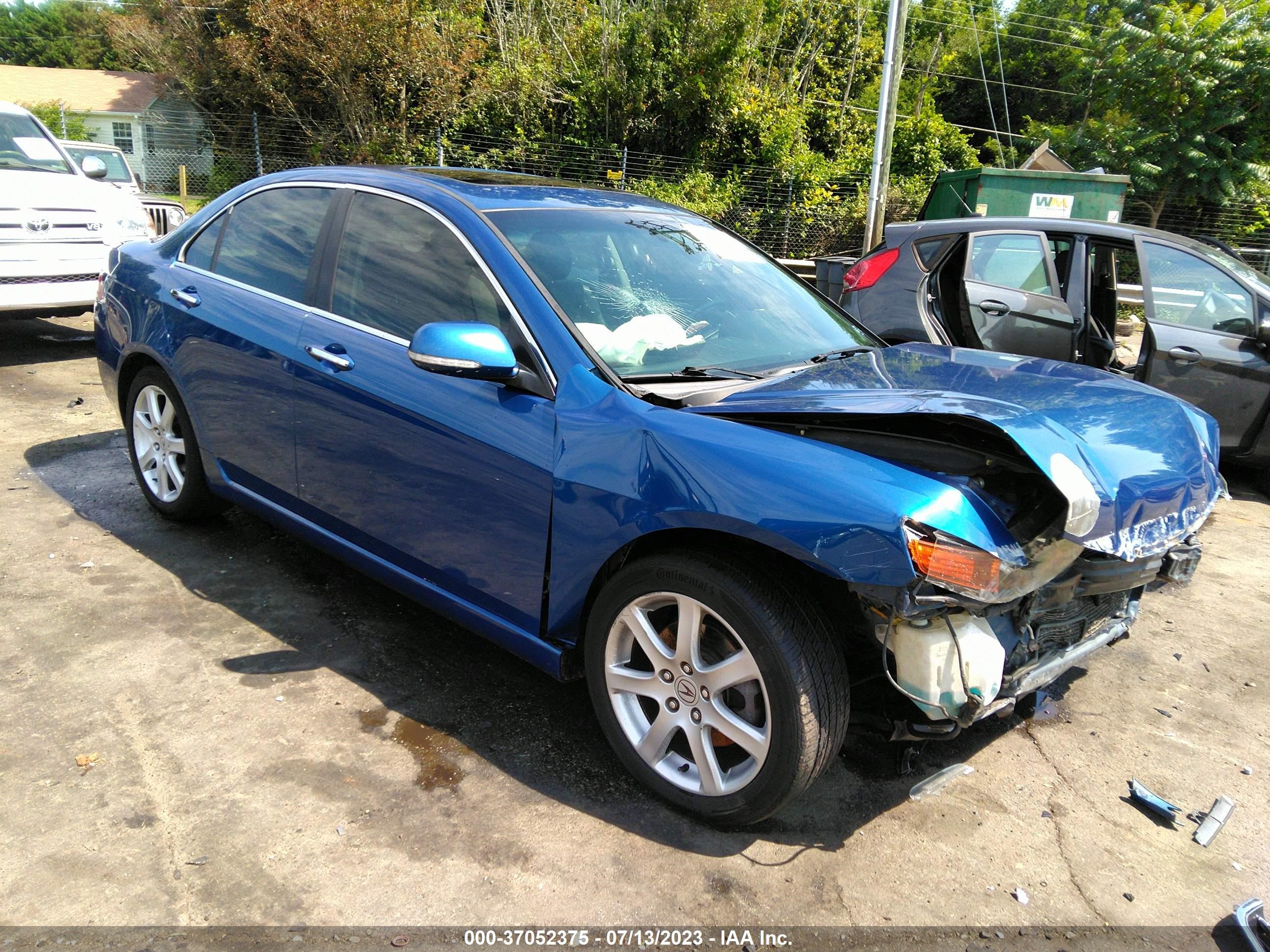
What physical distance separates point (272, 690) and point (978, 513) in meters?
2.40

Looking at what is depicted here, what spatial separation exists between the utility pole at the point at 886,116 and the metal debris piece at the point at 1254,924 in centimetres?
1115

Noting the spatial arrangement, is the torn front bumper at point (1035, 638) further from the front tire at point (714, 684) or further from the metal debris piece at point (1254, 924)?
the metal debris piece at point (1254, 924)

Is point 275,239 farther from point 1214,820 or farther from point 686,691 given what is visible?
point 1214,820

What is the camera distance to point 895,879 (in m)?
2.49

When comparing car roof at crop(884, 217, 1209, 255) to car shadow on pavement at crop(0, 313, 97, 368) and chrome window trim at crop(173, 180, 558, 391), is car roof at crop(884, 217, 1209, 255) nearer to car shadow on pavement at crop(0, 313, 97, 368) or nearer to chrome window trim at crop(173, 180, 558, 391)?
chrome window trim at crop(173, 180, 558, 391)

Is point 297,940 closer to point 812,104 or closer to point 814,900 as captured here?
point 814,900

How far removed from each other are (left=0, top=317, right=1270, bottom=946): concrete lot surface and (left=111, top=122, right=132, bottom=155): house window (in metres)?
45.0

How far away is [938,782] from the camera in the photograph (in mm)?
2832

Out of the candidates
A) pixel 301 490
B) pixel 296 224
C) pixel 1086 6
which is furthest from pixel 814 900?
pixel 1086 6

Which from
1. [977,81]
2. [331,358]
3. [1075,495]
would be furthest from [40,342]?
[977,81]

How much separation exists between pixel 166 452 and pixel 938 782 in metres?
3.65

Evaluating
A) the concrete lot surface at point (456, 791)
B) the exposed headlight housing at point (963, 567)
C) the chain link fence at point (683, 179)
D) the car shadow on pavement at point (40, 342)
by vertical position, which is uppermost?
the chain link fence at point (683, 179)

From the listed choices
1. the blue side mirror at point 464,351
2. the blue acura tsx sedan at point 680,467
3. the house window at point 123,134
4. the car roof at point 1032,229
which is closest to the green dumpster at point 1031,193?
the car roof at point 1032,229

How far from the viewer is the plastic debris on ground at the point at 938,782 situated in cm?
277
